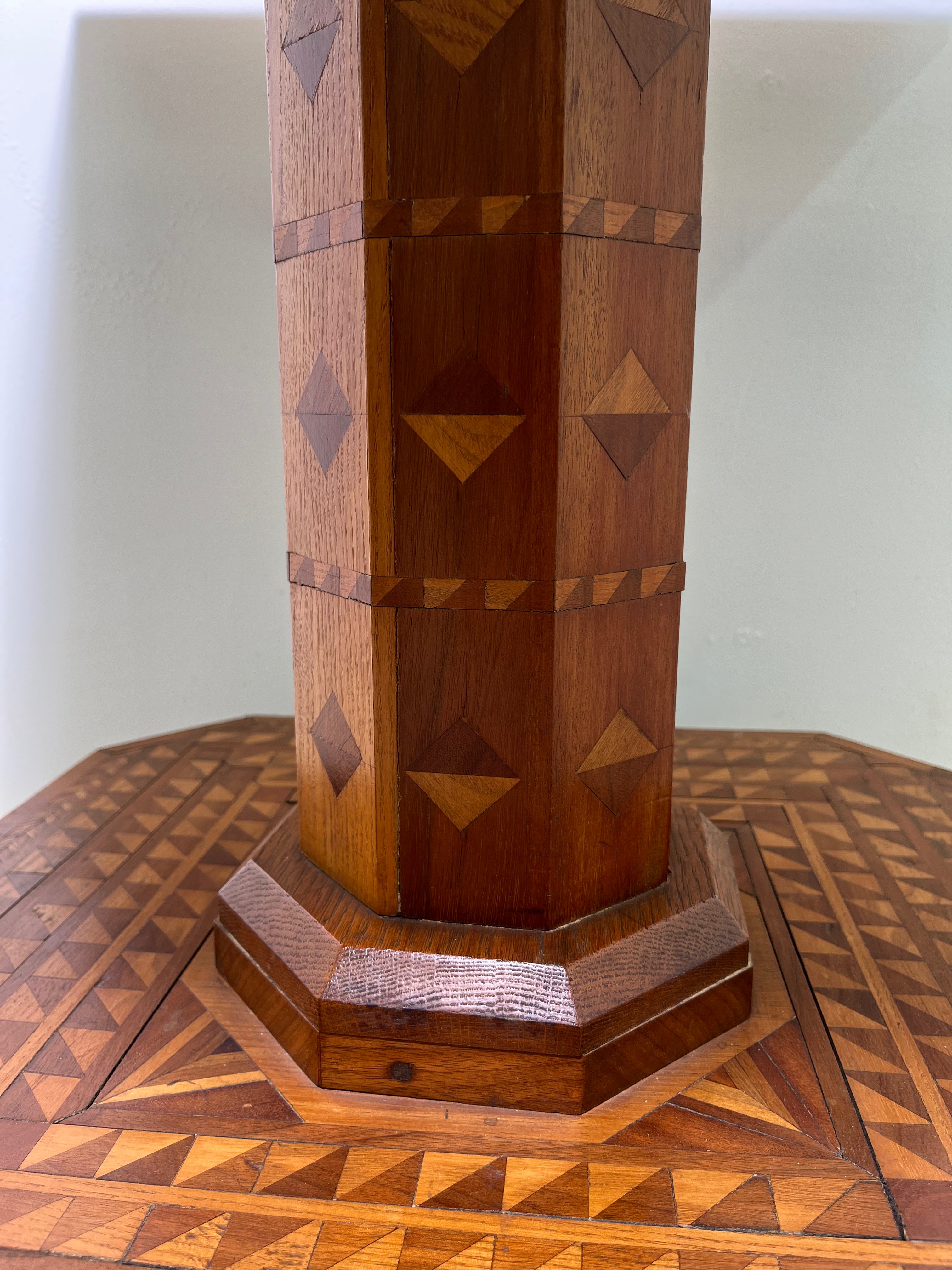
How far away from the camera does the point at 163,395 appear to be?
9.95ft

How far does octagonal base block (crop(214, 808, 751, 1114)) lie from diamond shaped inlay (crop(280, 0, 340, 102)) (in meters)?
1.29

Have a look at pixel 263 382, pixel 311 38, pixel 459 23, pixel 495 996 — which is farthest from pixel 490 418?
pixel 263 382

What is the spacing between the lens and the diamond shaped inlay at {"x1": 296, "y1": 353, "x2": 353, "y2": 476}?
4.99ft

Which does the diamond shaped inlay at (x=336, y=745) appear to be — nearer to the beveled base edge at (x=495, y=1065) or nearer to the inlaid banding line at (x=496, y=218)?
the beveled base edge at (x=495, y=1065)

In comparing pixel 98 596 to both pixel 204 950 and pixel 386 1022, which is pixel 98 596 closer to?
pixel 204 950

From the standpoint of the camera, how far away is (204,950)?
1889 mm

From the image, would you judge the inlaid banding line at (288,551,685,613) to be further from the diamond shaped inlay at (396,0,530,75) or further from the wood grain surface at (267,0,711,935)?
the diamond shaped inlay at (396,0,530,75)

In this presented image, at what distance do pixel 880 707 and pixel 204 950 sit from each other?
236cm

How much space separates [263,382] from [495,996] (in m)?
2.20

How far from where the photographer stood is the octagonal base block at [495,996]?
1464mm

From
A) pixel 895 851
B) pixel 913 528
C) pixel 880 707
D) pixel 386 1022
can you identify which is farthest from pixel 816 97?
pixel 386 1022

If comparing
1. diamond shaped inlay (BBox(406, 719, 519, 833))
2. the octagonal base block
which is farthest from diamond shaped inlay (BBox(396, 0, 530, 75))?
the octagonal base block

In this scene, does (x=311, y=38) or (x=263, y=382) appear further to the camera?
(x=263, y=382)

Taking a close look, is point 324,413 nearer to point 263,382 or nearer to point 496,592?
point 496,592
